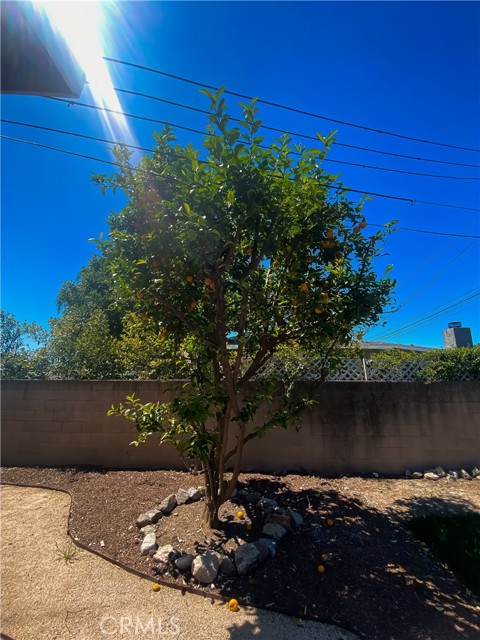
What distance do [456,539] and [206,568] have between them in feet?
8.04

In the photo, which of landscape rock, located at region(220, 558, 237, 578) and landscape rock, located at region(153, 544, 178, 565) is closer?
landscape rock, located at region(220, 558, 237, 578)

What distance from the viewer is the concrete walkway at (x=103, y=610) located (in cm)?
238

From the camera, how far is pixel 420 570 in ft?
9.95

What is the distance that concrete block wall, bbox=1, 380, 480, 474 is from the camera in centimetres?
536

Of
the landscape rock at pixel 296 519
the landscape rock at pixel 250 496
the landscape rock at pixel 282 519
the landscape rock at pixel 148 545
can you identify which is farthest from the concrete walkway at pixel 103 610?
the landscape rock at pixel 250 496

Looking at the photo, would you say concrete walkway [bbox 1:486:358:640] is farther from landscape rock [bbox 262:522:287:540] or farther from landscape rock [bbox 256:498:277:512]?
landscape rock [bbox 256:498:277:512]

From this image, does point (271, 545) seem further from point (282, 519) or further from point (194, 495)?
point (194, 495)

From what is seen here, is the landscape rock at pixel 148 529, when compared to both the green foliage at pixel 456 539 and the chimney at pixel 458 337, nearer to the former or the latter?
the green foliage at pixel 456 539

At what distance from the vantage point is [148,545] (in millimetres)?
3256

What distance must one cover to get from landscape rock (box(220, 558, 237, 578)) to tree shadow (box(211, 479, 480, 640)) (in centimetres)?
5

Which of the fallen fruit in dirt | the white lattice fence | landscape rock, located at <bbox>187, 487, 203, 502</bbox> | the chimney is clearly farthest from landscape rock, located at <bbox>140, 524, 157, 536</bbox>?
the chimney

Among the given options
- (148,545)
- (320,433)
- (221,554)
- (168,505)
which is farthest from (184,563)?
(320,433)

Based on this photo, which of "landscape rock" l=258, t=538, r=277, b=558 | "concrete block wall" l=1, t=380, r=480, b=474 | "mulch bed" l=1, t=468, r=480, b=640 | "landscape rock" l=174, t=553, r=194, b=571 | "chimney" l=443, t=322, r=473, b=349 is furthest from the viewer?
"chimney" l=443, t=322, r=473, b=349

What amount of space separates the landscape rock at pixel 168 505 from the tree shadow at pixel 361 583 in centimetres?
82
